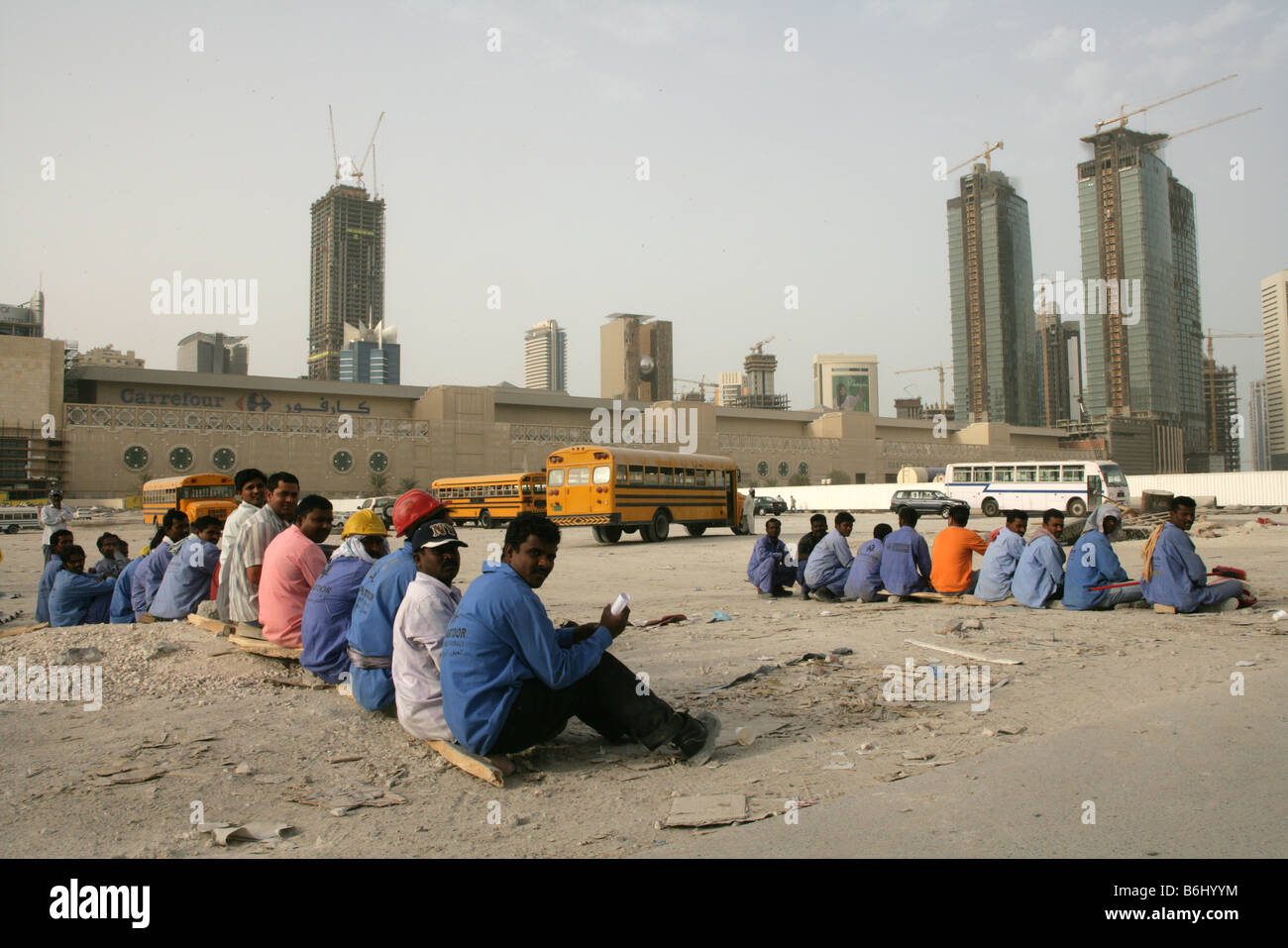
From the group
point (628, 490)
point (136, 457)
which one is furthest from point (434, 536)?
point (136, 457)

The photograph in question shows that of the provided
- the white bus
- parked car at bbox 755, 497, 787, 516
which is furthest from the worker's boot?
parked car at bbox 755, 497, 787, 516

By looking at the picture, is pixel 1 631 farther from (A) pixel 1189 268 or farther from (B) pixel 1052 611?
(A) pixel 1189 268

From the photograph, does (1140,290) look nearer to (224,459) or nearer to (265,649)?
(224,459)

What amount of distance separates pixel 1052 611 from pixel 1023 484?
28.7m

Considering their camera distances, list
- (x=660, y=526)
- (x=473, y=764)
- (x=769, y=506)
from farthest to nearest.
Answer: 1. (x=769, y=506)
2. (x=660, y=526)
3. (x=473, y=764)

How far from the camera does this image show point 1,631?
26.2 feet

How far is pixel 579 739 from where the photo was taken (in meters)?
5.00

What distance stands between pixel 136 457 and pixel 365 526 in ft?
189

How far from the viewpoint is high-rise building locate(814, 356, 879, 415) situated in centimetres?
17588

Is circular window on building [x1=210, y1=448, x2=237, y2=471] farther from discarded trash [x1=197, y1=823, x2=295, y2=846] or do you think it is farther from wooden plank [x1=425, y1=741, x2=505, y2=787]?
discarded trash [x1=197, y1=823, x2=295, y2=846]

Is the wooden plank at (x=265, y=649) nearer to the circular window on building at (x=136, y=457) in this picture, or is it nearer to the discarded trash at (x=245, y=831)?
the discarded trash at (x=245, y=831)

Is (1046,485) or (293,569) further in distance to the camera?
(1046,485)
